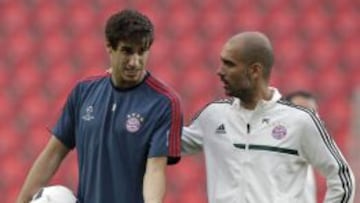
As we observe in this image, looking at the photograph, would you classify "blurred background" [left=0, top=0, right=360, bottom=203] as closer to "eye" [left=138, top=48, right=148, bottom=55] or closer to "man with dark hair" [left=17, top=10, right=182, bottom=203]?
"man with dark hair" [left=17, top=10, right=182, bottom=203]

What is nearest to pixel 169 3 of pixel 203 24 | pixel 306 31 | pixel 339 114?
pixel 203 24

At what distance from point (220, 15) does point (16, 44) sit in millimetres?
1906

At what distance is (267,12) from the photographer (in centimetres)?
1031

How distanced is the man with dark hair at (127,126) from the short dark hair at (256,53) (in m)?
0.46

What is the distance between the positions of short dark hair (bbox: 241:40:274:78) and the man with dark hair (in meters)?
0.46

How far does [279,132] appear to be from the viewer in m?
4.54

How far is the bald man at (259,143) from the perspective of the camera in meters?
4.48

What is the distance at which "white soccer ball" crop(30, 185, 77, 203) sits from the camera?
4195 mm

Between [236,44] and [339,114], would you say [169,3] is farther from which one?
[236,44]

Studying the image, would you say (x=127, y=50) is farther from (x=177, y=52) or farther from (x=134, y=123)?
(x=177, y=52)

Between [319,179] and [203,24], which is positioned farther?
[203,24]

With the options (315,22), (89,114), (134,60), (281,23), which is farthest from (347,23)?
(134,60)

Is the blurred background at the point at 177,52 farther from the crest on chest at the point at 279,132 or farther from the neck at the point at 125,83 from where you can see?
the neck at the point at 125,83

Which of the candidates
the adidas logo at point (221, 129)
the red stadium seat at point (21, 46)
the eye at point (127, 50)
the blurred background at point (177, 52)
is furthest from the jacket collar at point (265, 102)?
the red stadium seat at point (21, 46)
